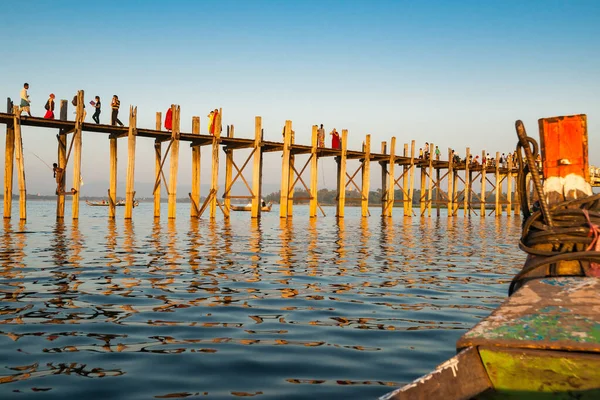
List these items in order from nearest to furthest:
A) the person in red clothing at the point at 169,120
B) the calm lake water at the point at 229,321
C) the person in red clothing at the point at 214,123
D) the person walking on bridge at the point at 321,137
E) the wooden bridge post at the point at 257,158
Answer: the calm lake water at the point at 229,321
the person in red clothing at the point at 169,120
the person in red clothing at the point at 214,123
the wooden bridge post at the point at 257,158
the person walking on bridge at the point at 321,137

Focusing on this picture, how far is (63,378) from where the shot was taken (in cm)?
405

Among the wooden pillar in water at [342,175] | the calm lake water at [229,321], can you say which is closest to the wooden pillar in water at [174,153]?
the wooden pillar in water at [342,175]

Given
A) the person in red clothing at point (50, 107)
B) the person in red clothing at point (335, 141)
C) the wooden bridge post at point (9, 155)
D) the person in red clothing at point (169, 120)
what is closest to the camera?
the wooden bridge post at point (9, 155)

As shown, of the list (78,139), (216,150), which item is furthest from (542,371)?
Result: (216,150)

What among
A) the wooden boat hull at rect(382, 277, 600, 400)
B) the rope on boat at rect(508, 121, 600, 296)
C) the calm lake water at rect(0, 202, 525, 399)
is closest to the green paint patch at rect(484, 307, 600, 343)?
the wooden boat hull at rect(382, 277, 600, 400)

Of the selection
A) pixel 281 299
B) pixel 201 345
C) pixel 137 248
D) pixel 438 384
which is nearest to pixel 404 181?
pixel 137 248

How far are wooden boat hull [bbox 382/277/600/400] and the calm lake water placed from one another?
1.58 meters

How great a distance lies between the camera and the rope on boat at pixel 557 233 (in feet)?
11.2

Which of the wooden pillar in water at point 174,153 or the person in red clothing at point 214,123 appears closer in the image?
the wooden pillar in water at point 174,153

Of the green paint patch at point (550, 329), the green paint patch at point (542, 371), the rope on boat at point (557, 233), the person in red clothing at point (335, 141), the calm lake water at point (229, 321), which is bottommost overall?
the calm lake water at point (229, 321)

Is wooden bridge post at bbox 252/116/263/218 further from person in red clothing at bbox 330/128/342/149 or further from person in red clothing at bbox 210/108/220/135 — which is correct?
person in red clothing at bbox 330/128/342/149

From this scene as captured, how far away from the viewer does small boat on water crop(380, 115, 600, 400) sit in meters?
2.23

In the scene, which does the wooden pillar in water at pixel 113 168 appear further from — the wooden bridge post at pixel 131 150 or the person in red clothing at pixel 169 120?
the person in red clothing at pixel 169 120

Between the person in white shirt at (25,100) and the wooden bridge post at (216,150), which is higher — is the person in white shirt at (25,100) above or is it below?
above
